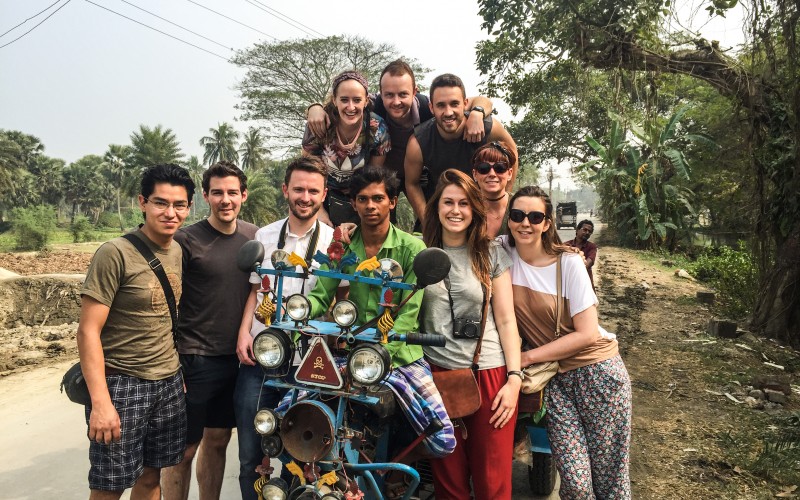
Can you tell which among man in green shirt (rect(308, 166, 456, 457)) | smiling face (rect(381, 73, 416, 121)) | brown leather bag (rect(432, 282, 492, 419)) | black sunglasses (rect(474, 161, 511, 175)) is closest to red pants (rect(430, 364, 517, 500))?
brown leather bag (rect(432, 282, 492, 419))

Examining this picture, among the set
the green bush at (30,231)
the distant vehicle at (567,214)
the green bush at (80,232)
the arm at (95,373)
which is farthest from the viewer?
the green bush at (80,232)

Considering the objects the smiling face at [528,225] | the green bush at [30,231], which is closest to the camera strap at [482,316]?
the smiling face at [528,225]

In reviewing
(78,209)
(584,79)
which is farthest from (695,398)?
(78,209)

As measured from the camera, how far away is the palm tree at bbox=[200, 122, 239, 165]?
51906 millimetres

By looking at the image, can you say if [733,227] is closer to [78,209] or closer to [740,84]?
[740,84]

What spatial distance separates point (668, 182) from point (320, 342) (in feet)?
72.9

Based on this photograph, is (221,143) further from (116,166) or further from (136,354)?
(136,354)

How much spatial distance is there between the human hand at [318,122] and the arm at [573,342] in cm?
201

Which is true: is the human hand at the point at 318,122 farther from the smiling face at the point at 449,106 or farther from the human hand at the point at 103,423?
the human hand at the point at 103,423

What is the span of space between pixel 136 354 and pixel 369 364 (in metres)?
1.32

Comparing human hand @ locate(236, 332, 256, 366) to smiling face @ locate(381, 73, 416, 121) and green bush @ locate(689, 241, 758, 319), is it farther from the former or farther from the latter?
green bush @ locate(689, 241, 758, 319)

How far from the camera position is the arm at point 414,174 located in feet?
12.1

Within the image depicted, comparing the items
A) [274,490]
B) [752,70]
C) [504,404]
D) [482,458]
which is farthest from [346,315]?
[752,70]

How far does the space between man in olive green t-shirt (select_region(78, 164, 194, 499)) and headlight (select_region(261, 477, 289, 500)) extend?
2.96ft
